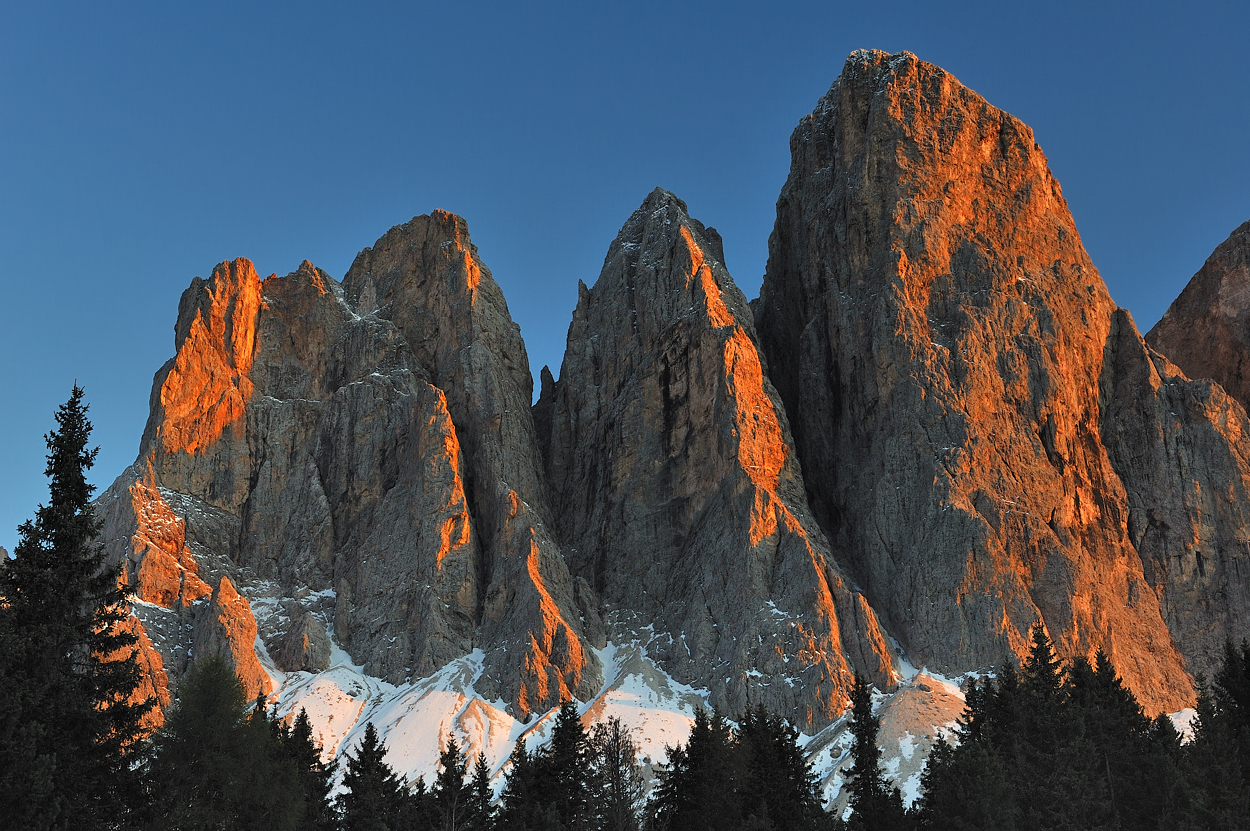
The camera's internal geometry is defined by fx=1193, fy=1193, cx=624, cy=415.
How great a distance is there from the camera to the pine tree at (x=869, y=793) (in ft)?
207

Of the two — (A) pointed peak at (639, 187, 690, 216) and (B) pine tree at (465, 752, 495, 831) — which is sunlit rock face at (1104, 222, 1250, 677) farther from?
(B) pine tree at (465, 752, 495, 831)

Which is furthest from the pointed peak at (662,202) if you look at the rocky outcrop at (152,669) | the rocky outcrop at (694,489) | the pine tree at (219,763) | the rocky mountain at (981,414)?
the pine tree at (219,763)

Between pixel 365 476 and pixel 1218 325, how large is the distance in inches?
4619

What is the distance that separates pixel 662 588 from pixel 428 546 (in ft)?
93.3

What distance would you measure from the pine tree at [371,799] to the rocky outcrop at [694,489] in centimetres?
5889

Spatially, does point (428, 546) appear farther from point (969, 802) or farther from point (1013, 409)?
point (969, 802)

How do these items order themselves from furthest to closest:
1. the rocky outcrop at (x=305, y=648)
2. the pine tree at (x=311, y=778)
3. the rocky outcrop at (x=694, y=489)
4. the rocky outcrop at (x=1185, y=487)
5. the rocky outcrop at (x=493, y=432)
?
the rocky outcrop at (x=305, y=648) → the rocky outcrop at (x=493, y=432) → the rocky outcrop at (x=1185, y=487) → the rocky outcrop at (x=694, y=489) → the pine tree at (x=311, y=778)

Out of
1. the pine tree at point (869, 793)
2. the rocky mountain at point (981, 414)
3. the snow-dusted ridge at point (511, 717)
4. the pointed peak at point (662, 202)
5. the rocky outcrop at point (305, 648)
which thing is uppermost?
the pointed peak at point (662, 202)

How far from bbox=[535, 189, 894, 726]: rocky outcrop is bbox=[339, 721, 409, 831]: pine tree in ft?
193

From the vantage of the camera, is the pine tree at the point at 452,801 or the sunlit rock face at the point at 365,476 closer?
the pine tree at the point at 452,801

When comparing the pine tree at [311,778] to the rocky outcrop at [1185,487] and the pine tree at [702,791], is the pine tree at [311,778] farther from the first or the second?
the rocky outcrop at [1185,487]

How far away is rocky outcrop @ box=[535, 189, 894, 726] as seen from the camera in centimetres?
12544

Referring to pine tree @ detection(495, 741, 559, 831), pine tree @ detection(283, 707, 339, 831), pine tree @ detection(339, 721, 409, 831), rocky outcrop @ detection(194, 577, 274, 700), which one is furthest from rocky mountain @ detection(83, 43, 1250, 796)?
pine tree @ detection(283, 707, 339, 831)

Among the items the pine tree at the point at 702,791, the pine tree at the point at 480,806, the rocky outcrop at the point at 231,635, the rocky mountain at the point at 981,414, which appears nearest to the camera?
the pine tree at the point at 702,791
